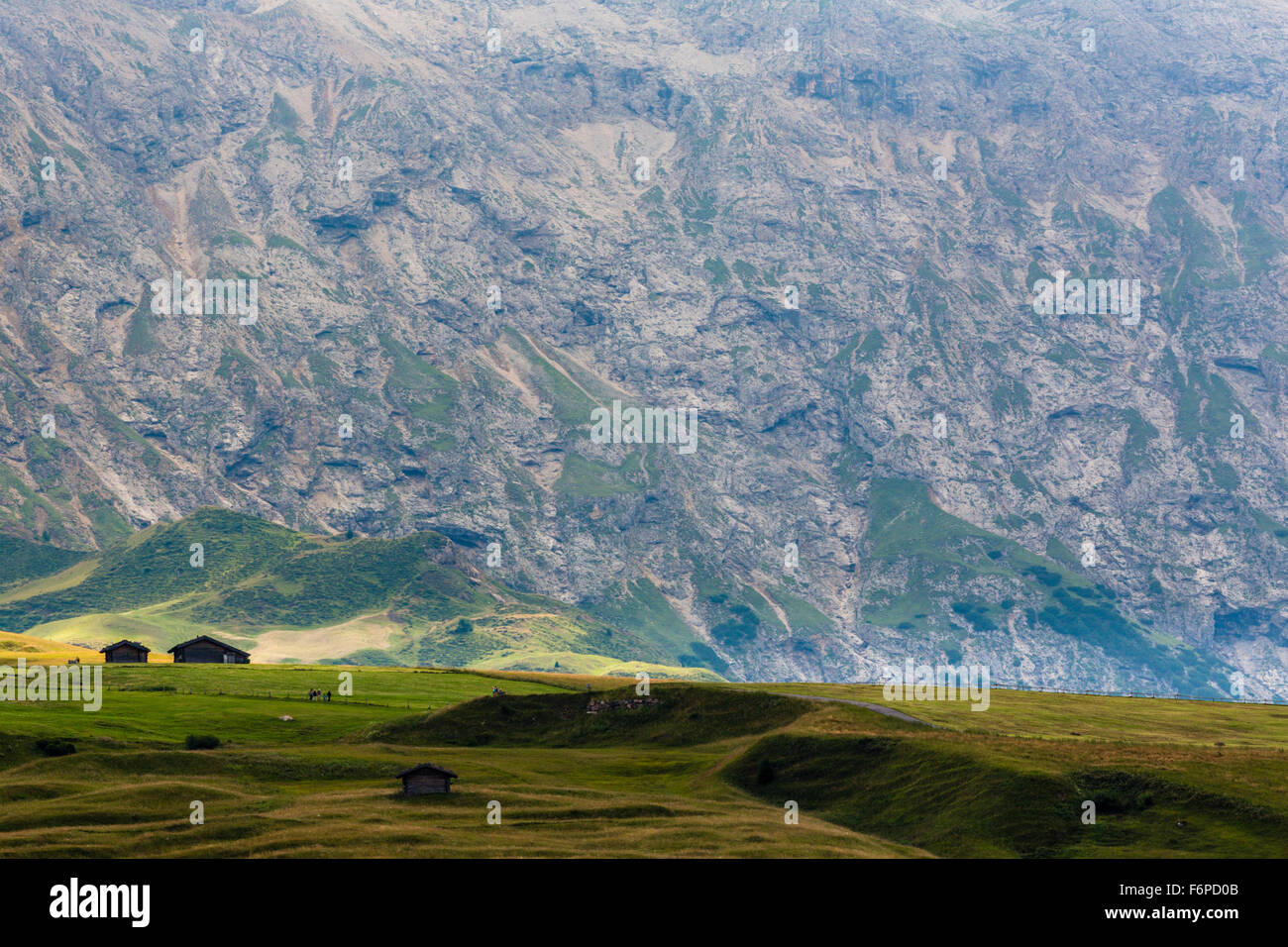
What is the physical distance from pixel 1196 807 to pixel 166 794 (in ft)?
238

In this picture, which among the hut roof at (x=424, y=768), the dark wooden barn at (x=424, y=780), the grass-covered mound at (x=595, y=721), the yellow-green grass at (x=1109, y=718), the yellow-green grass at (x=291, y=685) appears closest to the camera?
the hut roof at (x=424, y=768)

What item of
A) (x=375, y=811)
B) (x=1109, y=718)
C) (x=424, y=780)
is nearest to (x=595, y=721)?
(x=424, y=780)

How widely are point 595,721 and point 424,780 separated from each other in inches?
1614

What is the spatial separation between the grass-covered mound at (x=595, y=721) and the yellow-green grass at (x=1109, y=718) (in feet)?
54.7

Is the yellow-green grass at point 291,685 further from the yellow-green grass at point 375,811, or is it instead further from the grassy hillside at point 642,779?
the yellow-green grass at point 375,811

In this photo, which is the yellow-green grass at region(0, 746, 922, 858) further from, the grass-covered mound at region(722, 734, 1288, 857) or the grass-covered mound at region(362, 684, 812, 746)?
the grass-covered mound at region(362, 684, 812, 746)

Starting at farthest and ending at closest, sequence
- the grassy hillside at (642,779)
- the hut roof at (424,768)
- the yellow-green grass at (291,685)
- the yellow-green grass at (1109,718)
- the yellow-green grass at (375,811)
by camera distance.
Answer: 1. the yellow-green grass at (291,685)
2. the yellow-green grass at (1109,718)
3. the hut roof at (424,768)
4. the grassy hillside at (642,779)
5. the yellow-green grass at (375,811)

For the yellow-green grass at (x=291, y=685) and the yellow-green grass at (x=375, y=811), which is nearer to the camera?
the yellow-green grass at (x=375, y=811)

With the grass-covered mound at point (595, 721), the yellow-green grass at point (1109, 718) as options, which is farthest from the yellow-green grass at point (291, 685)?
the yellow-green grass at point (1109, 718)

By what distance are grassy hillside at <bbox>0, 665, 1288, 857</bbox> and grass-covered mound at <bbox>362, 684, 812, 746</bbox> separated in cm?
31

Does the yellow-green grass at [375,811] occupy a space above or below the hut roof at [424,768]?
below

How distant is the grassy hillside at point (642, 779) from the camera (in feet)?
280

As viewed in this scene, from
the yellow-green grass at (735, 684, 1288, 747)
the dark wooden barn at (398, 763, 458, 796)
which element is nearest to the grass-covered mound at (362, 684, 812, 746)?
the yellow-green grass at (735, 684, 1288, 747)
